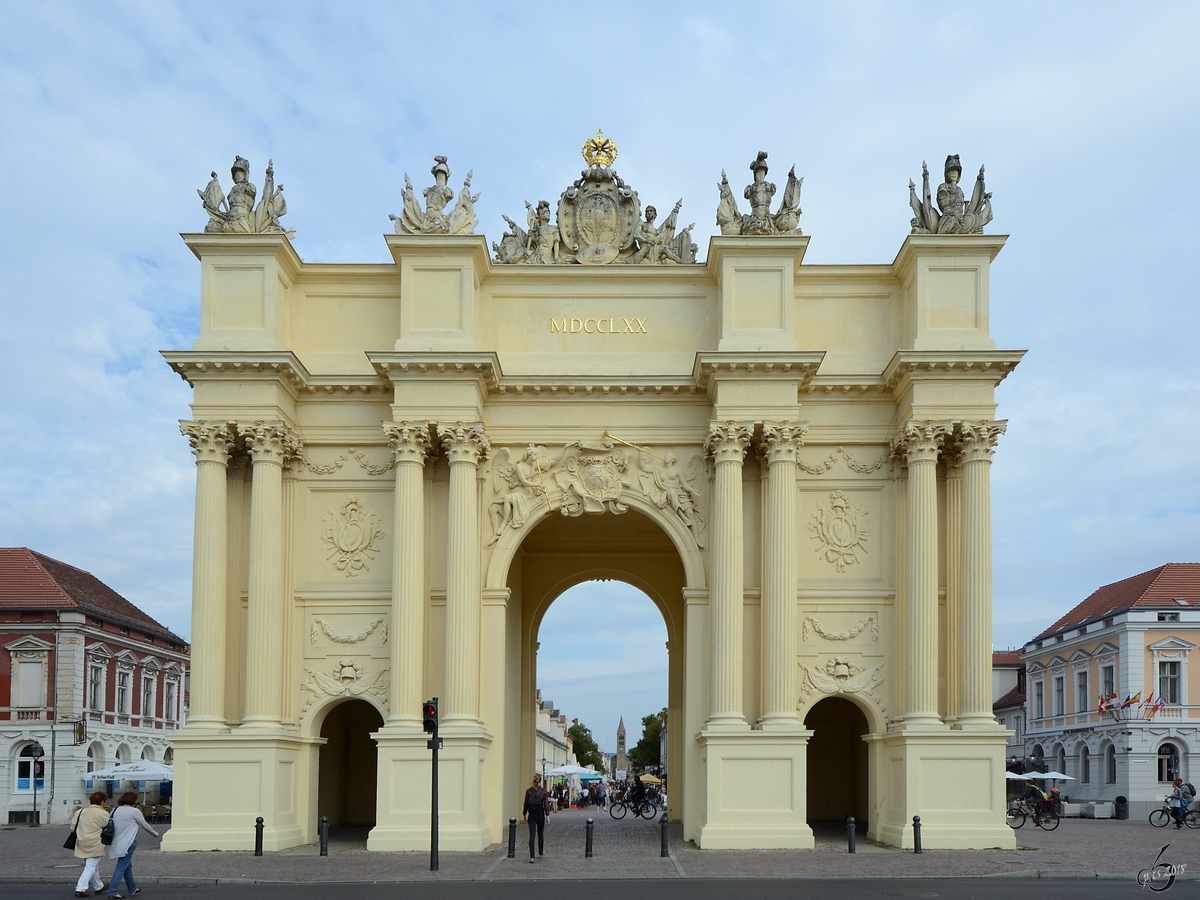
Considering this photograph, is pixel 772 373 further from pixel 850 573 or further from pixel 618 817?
pixel 618 817

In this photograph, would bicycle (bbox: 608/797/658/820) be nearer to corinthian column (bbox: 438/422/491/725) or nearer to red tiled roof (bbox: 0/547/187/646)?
corinthian column (bbox: 438/422/491/725)

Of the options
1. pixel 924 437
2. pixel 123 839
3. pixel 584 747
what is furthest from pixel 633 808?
pixel 584 747

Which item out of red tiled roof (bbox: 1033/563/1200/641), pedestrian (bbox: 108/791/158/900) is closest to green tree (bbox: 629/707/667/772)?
red tiled roof (bbox: 1033/563/1200/641)

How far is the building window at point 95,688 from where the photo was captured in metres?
49.5

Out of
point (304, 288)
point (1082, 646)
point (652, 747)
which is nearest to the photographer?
point (304, 288)

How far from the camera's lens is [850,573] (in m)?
28.6

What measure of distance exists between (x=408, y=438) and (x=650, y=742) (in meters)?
110

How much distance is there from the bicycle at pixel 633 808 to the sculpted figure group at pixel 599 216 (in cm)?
1979

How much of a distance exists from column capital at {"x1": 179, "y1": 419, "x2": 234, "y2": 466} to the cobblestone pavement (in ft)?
25.8

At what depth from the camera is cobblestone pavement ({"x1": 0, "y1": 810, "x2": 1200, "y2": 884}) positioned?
21391 millimetres

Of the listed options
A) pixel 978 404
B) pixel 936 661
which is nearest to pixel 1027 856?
pixel 936 661

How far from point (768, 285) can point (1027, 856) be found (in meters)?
12.4

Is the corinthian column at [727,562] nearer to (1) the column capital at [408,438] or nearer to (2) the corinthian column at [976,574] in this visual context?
(2) the corinthian column at [976,574]

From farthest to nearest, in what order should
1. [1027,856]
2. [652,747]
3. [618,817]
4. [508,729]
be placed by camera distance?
[652,747], [618,817], [508,729], [1027,856]
